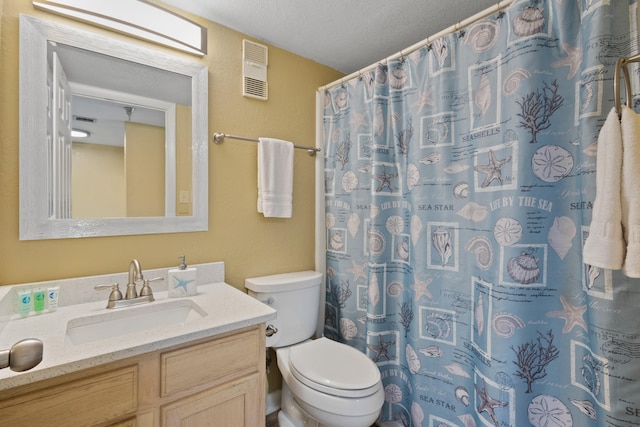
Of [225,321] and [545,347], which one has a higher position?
[225,321]

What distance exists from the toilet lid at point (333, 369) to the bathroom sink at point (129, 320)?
55 centimetres

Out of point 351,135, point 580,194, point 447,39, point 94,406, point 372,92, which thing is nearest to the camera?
point 94,406

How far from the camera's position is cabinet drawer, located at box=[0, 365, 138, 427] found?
74 cm

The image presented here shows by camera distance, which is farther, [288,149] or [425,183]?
[288,149]

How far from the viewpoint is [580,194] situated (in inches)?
40.0

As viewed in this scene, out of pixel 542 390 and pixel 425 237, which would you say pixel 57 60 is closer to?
pixel 425 237

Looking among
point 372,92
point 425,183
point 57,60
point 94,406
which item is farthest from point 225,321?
point 372,92

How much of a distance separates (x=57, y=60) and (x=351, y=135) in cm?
143

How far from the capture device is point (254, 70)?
168 centimetres

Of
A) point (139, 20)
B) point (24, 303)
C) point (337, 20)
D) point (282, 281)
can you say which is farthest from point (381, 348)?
point (139, 20)

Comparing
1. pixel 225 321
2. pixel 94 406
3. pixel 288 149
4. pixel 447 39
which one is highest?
pixel 447 39

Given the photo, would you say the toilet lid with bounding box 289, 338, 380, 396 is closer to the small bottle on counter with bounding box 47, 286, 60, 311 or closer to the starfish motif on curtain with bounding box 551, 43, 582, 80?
the small bottle on counter with bounding box 47, 286, 60, 311

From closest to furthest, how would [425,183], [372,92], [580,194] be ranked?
[580,194] < [425,183] < [372,92]

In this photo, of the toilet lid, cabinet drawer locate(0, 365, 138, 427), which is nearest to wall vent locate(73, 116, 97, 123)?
cabinet drawer locate(0, 365, 138, 427)
